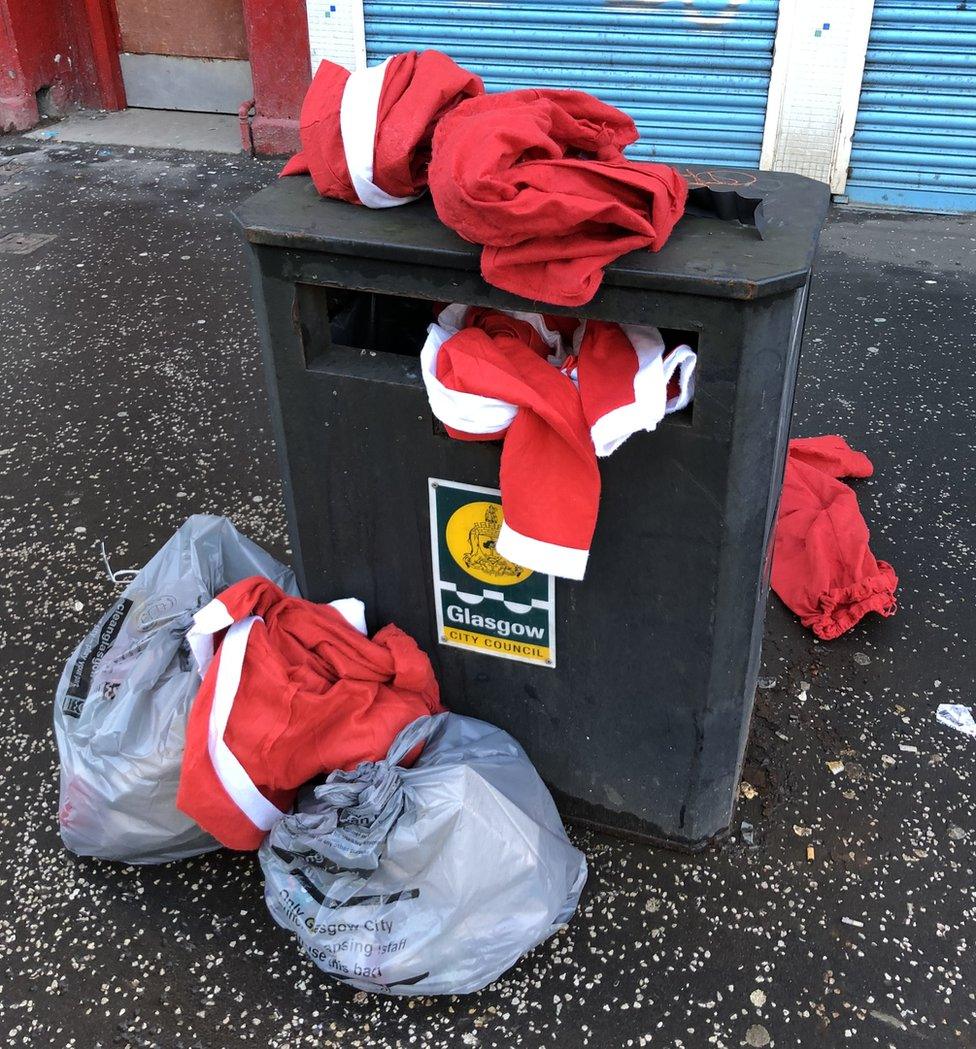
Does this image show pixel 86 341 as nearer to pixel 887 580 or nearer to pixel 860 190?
pixel 887 580

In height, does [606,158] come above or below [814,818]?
above

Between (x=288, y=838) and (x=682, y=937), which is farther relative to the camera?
(x=682, y=937)

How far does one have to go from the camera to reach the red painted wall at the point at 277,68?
6297 millimetres

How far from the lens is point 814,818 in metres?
2.30

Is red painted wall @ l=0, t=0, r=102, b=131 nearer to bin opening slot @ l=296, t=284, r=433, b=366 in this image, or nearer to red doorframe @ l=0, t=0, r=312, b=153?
red doorframe @ l=0, t=0, r=312, b=153

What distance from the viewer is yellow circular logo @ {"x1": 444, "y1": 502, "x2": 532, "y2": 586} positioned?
74.8 inches

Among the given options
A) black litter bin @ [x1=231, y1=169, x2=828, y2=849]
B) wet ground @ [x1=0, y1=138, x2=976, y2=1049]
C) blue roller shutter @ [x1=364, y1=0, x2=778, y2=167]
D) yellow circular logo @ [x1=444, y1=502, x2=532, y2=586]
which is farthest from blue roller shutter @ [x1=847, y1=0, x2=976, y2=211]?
yellow circular logo @ [x1=444, y1=502, x2=532, y2=586]

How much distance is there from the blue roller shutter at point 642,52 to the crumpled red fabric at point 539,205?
4.54 m

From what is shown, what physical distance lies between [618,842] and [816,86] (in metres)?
4.74

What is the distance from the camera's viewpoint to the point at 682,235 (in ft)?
5.58

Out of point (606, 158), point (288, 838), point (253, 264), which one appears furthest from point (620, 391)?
point (288, 838)

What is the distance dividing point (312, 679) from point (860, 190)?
5094 mm

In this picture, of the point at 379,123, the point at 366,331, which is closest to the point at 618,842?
the point at 366,331

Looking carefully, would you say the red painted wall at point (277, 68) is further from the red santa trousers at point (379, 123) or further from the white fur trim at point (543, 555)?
the white fur trim at point (543, 555)
